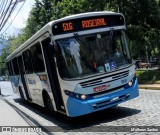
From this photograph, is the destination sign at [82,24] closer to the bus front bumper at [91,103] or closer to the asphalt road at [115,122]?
the bus front bumper at [91,103]

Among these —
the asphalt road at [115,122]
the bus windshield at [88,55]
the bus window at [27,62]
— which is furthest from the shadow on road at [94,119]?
the bus window at [27,62]

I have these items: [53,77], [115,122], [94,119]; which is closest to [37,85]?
[53,77]

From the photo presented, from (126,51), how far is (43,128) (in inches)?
136

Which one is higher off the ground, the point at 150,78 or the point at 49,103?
the point at 49,103

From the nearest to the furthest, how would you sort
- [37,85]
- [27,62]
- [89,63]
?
[89,63] → [37,85] → [27,62]

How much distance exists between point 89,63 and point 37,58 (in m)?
3.42

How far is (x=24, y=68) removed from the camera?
55.7 feet

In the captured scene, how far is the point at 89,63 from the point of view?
399 inches

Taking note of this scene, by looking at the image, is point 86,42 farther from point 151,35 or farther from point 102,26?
point 151,35

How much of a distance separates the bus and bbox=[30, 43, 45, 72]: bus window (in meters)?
1.14

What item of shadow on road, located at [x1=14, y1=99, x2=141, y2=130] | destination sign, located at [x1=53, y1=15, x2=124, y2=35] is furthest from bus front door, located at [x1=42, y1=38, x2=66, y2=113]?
destination sign, located at [x1=53, y1=15, x2=124, y2=35]

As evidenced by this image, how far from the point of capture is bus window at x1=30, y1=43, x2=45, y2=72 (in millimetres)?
12391

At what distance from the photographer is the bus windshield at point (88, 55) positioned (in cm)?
1008

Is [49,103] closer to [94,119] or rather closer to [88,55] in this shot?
[94,119]
